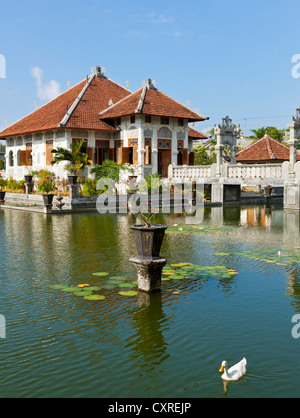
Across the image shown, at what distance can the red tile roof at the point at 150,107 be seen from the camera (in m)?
32.9

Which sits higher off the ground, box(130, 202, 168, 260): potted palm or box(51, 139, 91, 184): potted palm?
box(51, 139, 91, 184): potted palm

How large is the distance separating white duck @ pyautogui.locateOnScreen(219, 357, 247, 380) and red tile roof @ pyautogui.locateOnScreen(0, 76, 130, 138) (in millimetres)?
28669

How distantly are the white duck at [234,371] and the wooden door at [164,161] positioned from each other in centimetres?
3026

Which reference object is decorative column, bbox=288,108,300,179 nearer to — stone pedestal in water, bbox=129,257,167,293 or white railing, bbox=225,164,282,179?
white railing, bbox=225,164,282,179

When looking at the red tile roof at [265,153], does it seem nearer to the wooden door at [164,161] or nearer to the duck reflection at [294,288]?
the wooden door at [164,161]

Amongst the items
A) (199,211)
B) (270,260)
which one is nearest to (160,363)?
(270,260)

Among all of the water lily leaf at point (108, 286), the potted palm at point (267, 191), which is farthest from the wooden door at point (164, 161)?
the water lily leaf at point (108, 286)

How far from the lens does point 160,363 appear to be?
18.5 ft

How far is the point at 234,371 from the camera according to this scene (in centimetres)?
→ 513

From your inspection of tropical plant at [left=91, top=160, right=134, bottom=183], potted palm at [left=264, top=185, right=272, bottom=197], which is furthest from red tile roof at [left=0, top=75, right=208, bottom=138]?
potted palm at [left=264, top=185, right=272, bottom=197]

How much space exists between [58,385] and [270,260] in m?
7.86

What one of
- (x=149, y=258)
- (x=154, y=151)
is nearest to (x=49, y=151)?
(x=154, y=151)

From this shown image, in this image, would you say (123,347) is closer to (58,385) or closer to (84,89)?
(58,385)

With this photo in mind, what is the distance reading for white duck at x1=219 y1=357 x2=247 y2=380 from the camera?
5090mm
